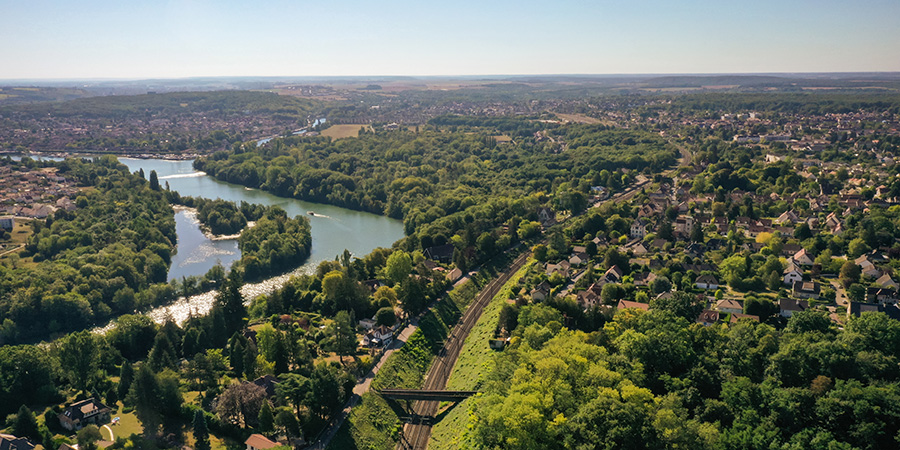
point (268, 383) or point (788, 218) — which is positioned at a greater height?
point (788, 218)

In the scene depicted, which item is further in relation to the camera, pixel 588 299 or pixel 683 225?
pixel 683 225

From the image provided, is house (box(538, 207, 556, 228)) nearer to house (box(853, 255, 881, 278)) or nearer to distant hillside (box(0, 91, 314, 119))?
house (box(853, 255, 881, 278))

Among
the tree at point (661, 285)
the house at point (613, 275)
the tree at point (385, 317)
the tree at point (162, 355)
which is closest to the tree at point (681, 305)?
the tree at point (661, 285)

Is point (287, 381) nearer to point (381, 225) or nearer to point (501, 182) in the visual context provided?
point (381, 225)

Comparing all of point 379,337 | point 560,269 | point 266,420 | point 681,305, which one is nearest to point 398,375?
point 379,337

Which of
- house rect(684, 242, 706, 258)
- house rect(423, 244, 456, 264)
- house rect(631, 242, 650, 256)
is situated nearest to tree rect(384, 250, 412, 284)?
house rect(423, 244, 456, 264)

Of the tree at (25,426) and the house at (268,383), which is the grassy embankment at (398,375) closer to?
the house at (268,383)

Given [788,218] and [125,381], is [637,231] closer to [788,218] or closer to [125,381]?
[788,218]

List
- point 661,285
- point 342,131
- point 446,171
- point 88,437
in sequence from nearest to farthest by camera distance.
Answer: point 88,437 < point 661,285 < point 446,171 < point 342,131

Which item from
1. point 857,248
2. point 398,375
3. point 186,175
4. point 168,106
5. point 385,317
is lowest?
point 398,375
